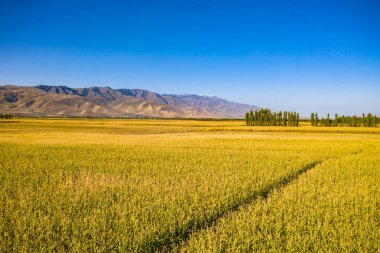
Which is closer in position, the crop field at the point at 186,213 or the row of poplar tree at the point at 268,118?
the crop field at the point at 186,213

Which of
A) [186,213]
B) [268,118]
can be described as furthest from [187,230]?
[268,118]

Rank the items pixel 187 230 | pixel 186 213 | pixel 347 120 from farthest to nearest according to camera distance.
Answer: pixel 347 120 → pixel 186 213 → pixel 187 230

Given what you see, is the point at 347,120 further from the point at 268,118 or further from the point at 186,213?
the point at 186,213

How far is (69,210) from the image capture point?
9.57 metres

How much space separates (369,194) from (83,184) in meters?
11.8

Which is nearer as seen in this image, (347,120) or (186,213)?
(186,213)

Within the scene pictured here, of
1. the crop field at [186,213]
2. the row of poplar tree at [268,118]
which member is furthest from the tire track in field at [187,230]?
the row of poplar tree at [268,118]

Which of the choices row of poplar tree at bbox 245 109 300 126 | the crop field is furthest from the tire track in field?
row of poplar tree at bbox 245 109 300 126

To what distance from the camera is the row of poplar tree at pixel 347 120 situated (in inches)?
4865

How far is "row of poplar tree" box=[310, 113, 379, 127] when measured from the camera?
405 feet

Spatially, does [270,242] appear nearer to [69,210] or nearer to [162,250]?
[162,250]

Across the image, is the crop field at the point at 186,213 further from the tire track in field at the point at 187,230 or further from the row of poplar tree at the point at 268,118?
the row of poplar tree at the point at 268,118

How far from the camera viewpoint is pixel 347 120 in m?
127

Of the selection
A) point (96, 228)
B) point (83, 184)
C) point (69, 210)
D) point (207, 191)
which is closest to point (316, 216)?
point (207, 191)
